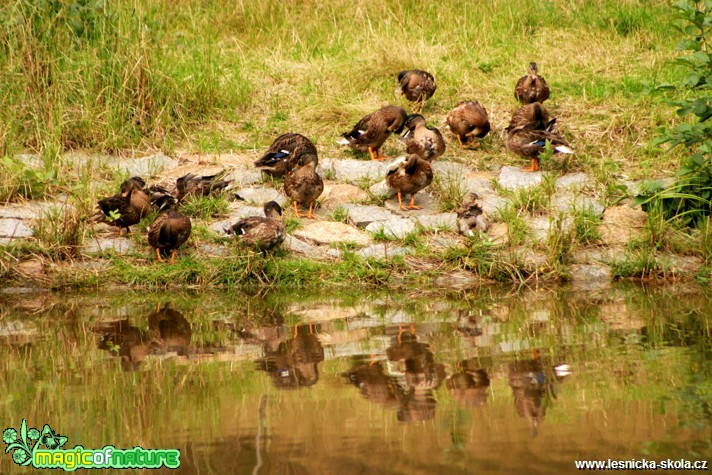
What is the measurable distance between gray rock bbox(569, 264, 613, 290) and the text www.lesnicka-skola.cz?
4272 mm

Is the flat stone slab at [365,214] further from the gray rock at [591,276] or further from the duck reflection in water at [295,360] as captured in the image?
the duck reflection in water at [295,360]

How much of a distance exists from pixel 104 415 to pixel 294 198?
4747 mm

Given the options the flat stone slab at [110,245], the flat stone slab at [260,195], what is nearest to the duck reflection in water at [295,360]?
A: the flat stone slab at [110,245]

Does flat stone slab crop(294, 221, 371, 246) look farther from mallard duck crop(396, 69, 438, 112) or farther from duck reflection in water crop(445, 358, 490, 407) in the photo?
duck reflection in water crop(445, 358, 490, 407)

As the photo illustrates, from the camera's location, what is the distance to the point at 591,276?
884cm

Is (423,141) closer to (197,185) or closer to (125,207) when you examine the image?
(197,185)

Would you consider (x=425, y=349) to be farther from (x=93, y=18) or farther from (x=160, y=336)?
(x=93, y=18)

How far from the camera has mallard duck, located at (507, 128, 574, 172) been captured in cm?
1030

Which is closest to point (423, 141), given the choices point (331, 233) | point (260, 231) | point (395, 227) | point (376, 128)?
point (376, 128)

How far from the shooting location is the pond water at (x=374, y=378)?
4.76 m

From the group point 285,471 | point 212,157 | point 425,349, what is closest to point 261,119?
point 212,157

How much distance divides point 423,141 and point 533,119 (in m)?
1.27

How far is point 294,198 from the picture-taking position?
989 centimetres

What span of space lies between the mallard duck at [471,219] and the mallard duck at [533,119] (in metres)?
1.59
